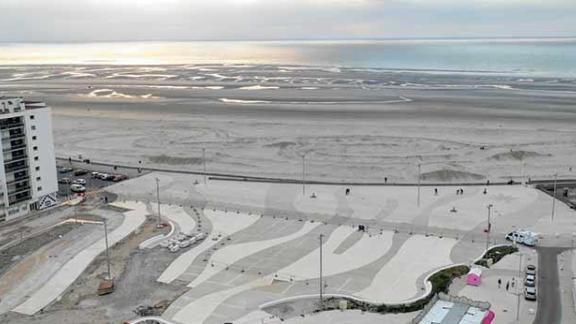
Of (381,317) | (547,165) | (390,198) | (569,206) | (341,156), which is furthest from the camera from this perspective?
(341,156)

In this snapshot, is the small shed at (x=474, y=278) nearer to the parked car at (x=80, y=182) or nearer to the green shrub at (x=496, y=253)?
the green shrub at (x=496, y=253)

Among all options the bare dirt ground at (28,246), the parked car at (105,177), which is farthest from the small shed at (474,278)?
the parked car at (105,177)

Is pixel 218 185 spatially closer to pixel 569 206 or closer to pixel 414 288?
pixel 414 288

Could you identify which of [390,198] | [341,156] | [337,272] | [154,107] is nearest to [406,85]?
[154,107]

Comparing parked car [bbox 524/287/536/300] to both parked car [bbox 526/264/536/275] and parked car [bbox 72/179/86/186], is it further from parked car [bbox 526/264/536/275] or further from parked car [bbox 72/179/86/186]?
parked car [bbox 72/179/86/186]

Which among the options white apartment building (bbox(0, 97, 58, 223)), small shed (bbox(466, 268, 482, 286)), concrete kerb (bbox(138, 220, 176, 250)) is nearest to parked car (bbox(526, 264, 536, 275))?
small shed (bbox(466, 268, 482, 286))

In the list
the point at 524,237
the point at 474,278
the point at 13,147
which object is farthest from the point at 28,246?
the point at 524,237
